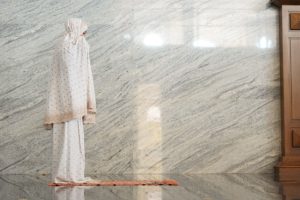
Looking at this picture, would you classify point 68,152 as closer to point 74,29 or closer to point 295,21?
point 74,29

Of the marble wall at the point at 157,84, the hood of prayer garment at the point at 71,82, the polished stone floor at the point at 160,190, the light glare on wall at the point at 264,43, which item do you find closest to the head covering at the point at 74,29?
the hood of prayer garment at the point at 71,82

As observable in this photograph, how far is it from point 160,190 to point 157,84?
2589mm

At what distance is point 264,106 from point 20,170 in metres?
3.30

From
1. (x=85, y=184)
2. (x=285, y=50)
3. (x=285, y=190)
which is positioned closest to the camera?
(x=285, y=190)

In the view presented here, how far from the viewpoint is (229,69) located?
24.3 ft

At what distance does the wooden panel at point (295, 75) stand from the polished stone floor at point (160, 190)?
1.25 meters

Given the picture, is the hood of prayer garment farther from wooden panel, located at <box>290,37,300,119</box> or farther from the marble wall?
wooden panel, located at <box>290,37,300,119</box>

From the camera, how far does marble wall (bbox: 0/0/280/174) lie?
727cm

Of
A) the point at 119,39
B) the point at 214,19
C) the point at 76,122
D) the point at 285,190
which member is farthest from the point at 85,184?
the point at 214,19

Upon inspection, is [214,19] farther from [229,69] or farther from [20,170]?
[20,170]

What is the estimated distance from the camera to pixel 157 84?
736 cm

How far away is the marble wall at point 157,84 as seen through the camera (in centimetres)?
727

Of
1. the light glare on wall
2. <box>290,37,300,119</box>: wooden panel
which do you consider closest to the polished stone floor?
<box>290,37,300,119</box>: wooden panel

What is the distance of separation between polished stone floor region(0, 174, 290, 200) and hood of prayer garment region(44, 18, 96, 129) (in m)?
0.74
